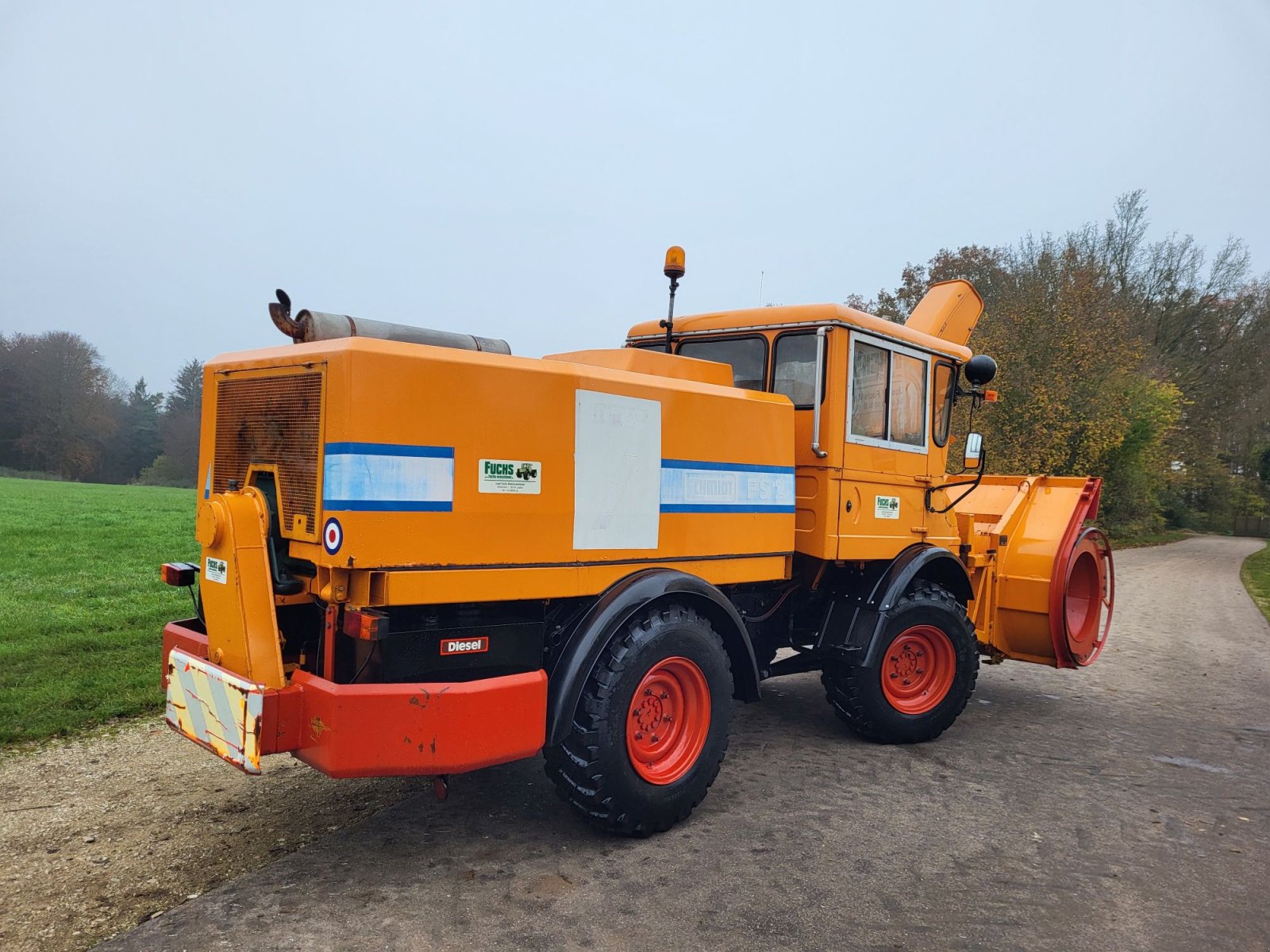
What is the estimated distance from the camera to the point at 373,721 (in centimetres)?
310

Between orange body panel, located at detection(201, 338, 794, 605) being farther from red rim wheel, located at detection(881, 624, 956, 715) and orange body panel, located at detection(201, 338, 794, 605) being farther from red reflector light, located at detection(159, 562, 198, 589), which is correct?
red rim wheel, located at detection(881, 624, 956, 715)

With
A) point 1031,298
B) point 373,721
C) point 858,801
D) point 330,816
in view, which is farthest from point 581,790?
point 1031,298

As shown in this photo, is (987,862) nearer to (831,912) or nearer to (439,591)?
Answer: (831,912)

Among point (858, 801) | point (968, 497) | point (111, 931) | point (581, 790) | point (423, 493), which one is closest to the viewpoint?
point (111, 931)

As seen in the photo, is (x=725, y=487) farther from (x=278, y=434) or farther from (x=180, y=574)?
(x=180, y=574)

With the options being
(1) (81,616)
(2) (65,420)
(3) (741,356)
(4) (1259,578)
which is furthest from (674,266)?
(2) (65,420)

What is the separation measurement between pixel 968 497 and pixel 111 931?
6237 millimetres

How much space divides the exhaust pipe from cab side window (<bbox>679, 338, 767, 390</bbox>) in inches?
69.3

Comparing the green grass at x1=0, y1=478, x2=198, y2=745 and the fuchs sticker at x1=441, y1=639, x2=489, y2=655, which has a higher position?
the fuchs sticker at x1=441, y1=639, x2=489, y2=655

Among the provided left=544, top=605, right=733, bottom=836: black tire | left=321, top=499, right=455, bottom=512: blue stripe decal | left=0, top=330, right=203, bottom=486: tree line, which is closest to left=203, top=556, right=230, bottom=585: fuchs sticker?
left=321, top=499, right=455, bottom=512: blue stripe decal

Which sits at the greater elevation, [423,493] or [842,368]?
[842,368]

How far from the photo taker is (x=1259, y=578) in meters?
18.5

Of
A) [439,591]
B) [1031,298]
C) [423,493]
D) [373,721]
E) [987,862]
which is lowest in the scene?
[987,862]

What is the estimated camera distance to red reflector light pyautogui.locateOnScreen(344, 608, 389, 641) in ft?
9.98
